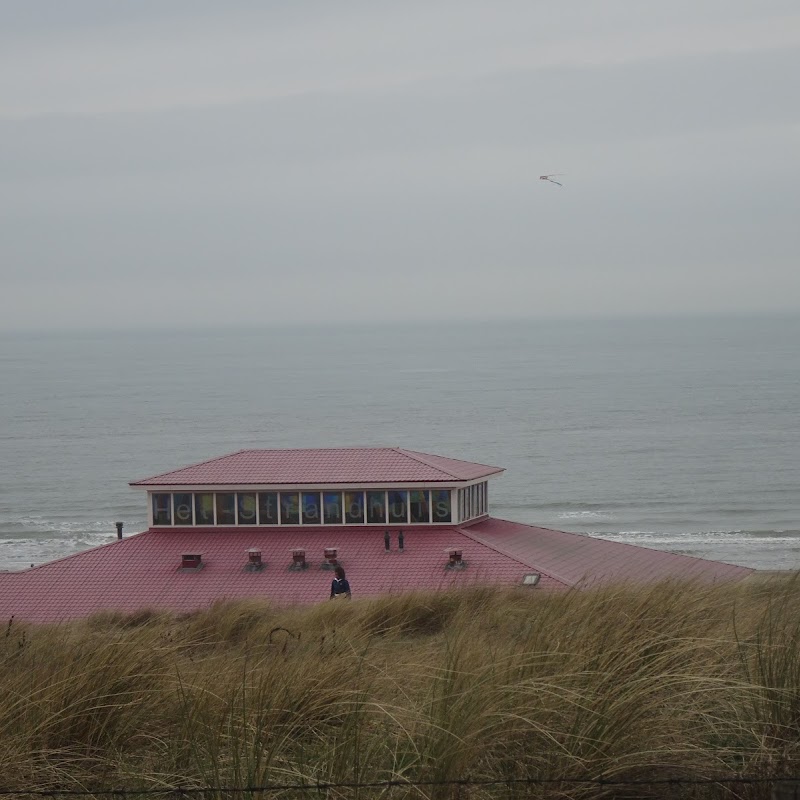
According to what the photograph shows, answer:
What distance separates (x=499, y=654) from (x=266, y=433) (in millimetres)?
103383

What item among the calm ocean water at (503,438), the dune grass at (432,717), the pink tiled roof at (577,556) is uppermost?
the dune grass at (432,717)

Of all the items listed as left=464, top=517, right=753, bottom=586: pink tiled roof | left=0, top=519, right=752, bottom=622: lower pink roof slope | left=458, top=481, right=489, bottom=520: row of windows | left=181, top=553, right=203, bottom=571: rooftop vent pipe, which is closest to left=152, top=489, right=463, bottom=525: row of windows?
left=0, top=519, right=752, bottom=622: lower pink roof slope

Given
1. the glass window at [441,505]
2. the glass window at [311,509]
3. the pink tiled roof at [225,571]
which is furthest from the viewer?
the glass window at [311,509]

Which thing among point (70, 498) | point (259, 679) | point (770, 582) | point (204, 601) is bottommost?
point (70, 498)

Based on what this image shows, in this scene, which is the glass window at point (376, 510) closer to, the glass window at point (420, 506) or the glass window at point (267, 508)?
the glass window at point (420, 506)

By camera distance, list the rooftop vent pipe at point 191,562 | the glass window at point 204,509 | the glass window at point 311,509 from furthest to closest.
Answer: the glass window at point 204,509 < the glass window at point 311,509 < the rooftop vent pipe at point 191,562

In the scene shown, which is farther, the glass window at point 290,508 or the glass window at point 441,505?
the glass window at point 290,508

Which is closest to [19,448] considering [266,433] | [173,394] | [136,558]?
[266,433]

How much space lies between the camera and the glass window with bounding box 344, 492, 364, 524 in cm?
3130

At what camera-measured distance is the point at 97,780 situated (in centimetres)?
573

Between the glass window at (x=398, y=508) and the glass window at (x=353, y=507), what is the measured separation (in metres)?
0.72

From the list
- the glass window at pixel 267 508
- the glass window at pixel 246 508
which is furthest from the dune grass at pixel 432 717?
the glass window at pixel 246 508

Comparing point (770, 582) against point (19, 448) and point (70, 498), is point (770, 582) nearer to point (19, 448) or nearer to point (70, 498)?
point (70, 498)

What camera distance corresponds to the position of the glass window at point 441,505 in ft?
102
